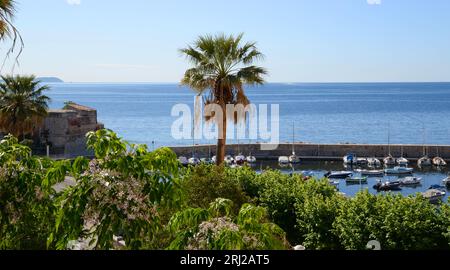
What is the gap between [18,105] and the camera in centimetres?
3108

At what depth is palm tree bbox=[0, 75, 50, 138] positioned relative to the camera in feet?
101

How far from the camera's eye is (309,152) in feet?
261

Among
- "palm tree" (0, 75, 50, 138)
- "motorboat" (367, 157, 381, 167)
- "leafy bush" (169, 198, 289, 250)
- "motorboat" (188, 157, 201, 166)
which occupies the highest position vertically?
"palm tree" (0, 75, 50, 138)

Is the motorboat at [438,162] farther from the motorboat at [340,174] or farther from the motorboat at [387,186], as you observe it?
the motorboat at [340,174]

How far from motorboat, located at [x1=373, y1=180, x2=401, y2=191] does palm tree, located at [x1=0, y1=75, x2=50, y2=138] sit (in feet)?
135

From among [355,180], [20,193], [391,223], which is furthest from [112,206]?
[355,180]

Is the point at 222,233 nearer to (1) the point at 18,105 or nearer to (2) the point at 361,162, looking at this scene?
(1) the point at 18,105

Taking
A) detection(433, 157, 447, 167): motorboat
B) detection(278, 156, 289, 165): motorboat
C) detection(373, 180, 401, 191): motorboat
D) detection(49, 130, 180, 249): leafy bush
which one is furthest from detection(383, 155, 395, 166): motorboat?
detection(49, 130, 180, 249): leafy bush

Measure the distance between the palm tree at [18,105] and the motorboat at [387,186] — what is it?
41.2 metres

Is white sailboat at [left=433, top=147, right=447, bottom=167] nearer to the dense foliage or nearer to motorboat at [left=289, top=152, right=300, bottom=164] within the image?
motorboat at [left=289, top=152, right=300, bottom=164]

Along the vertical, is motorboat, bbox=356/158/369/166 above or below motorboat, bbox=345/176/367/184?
above

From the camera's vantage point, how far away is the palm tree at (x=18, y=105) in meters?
30.8

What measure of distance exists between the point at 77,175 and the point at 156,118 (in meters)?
161

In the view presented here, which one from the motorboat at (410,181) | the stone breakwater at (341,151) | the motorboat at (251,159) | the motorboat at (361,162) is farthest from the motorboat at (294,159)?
the motorboat at (410,181)
